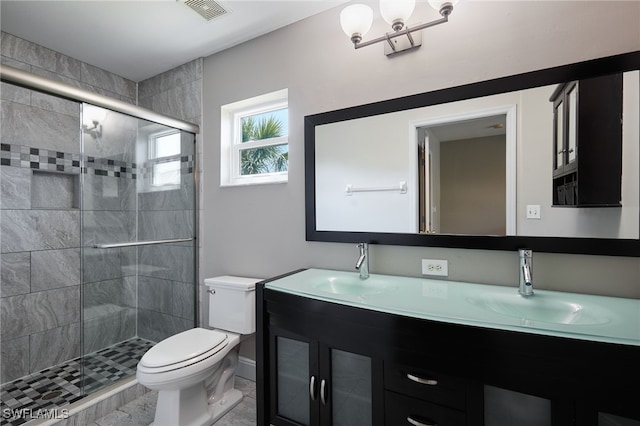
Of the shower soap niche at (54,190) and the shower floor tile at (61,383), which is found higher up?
the shower soap niche at (54,190)

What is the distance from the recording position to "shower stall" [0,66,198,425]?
1920 mm

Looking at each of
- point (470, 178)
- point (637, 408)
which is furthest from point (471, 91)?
point (637, 408)

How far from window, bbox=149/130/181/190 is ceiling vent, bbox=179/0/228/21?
2.91 ft

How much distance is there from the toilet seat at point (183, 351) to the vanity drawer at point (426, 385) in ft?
3.43

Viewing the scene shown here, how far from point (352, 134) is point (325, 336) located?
45.3 inches

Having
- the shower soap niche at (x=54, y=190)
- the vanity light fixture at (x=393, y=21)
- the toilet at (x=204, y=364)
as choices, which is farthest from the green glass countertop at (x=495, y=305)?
the shower soap niche at (x=54, y=190)

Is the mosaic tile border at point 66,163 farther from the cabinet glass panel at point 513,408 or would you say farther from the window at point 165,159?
the cabinet glass panel at point 513,408

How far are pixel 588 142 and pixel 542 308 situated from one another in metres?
0.73

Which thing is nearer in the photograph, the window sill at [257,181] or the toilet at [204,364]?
the toilet at [204,364]

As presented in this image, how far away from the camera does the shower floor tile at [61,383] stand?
5.61ft

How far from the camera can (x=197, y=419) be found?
1.70 m

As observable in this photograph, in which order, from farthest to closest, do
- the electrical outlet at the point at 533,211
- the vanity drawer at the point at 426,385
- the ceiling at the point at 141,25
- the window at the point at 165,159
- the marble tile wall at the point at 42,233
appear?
the window at the point at 165,159, the marble tile wall at the point at 42,233, the ceiling at the point at 141,25, the electrical outlet at the point at 533,211, the vanity drawer at the point at 426,385

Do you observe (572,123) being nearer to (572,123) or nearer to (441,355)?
(572,123)

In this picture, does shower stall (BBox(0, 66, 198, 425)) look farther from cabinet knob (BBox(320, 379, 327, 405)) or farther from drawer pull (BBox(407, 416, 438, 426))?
drawer pull (BBox(407, 416, 438, 426))
